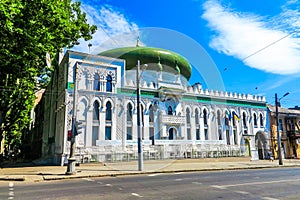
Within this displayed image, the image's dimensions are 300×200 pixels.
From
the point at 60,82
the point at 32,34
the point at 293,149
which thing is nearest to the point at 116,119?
the point at 60,82

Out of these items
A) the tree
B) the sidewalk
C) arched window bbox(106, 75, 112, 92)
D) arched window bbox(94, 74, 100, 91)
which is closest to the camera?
the tree

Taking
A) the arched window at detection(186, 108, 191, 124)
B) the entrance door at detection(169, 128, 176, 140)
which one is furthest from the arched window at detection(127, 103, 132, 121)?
the arched window at detection(186, 108, 191, 124)

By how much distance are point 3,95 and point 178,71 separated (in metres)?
21.5

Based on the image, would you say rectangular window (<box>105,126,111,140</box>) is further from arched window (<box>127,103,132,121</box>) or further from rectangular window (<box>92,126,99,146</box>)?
arched window (<box>127,103,132,121</box>)

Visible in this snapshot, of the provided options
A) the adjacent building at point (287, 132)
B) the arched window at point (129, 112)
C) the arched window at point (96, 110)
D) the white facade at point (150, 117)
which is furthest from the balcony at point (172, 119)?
the adjacent building at point (287, 132)

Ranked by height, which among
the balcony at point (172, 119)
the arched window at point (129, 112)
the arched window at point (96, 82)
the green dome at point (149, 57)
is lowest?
the balcony at point (172, 119)

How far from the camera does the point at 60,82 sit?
2728 cm

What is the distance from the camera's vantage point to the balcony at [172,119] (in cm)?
2897

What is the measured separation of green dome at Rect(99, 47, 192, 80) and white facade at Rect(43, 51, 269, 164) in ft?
5.55

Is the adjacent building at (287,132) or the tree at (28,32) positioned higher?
the tree at (28,32)

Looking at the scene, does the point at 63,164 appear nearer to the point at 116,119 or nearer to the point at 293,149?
the point at 116,119

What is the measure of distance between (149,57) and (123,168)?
16939 millimetres

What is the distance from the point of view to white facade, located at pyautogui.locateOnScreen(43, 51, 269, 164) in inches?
968

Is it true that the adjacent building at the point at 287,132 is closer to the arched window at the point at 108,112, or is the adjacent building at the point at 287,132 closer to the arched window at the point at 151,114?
the arched window at the point at 151,114
